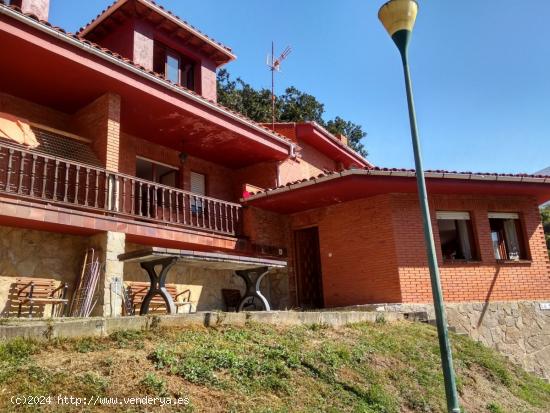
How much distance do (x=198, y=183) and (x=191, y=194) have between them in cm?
286

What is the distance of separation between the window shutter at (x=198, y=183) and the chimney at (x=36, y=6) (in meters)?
5.16

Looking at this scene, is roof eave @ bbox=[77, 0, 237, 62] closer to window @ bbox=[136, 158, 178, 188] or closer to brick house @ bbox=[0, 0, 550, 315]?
brick house @ bbox=[0, 0, 550, 315]

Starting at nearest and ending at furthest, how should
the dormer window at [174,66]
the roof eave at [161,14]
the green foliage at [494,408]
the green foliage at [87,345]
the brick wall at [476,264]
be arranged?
the green foliage at [87,345] → the green foliage at [494,408] → the brick wall at [476,264] → the roof eave at [161,14] → the dormer window at [174,66]

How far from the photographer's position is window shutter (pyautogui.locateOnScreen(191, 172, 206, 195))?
45.1ft

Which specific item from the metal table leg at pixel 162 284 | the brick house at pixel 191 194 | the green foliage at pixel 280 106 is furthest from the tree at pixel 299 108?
the metal table leg at pixel 162 284

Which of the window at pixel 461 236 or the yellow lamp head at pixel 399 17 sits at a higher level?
the yellow lamp head at pixel 399 17

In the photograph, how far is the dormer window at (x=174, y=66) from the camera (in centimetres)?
1333

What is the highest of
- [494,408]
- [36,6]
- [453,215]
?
[36,6]

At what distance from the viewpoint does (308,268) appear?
13.8 m

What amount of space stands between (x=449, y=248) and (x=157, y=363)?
1025cm

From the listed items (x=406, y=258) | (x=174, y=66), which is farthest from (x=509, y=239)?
(x=174, y=66)

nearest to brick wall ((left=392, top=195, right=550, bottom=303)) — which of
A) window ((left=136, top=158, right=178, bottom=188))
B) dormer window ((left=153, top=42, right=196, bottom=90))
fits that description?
window ((left=136, top=158, right=178, bottom=188))

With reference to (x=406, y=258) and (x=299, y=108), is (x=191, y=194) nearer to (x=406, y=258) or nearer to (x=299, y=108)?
(x=406, y=258)

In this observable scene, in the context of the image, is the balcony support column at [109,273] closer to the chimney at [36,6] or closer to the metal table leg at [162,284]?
the metal table leg at [162,284]
